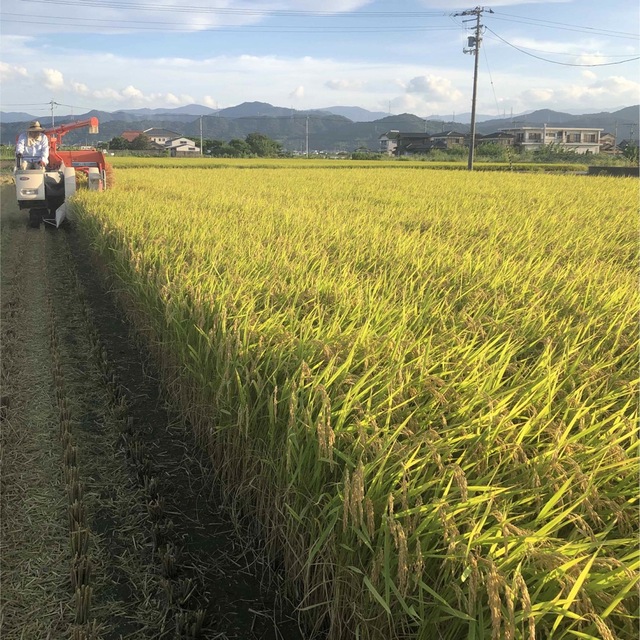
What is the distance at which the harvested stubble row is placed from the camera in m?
1.17

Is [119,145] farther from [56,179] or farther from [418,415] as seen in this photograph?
[418,415]

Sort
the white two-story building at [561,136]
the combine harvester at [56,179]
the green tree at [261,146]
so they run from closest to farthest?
the combine harvester at [56,179] → the green tree at [261,146] → the white two-story building at [561,136]

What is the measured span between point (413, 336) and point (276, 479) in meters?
0.93

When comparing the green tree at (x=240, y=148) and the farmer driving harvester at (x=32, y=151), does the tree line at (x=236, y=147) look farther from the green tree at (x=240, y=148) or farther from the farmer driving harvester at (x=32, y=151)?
the farmer driving harvester at (x=32, y=151)

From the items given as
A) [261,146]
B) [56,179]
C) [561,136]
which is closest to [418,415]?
[56,179]

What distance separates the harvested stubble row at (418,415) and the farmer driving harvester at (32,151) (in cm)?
A: 514

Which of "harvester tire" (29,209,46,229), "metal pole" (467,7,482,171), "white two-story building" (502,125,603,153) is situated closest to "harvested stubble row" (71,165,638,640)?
"harvester tire" (29,209,46,229)

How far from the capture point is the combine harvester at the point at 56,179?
8.51m

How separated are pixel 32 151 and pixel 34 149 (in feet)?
0.18

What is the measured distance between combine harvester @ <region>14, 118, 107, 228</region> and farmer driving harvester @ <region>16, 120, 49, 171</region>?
0.11m

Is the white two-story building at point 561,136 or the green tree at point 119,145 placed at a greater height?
the white two-story building at point 561,136

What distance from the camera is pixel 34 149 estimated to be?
28.9 ft

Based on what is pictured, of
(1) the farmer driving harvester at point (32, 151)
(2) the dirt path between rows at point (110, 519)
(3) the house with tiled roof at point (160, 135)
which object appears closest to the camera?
(2) the dirt path between rows at point (110, 519)

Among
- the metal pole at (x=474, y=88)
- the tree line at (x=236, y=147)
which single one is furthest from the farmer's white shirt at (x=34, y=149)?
the tree line at (x=236, y=147)
